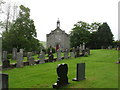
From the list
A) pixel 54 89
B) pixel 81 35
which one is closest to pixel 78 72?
pixel 54 89

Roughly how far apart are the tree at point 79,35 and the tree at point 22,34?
85.5 feet

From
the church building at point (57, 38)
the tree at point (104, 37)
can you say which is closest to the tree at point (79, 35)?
the church building at point (57, 38)

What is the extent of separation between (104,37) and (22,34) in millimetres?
34184

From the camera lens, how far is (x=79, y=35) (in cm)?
5959

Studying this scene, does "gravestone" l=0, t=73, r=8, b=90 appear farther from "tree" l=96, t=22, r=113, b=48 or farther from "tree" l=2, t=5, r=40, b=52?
"tree" l=96, t=22, r=113, b=48

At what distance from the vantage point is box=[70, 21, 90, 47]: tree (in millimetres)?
58506

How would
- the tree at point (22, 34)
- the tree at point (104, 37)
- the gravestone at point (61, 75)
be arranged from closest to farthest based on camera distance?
the gravestone at point (61, 75), the tree at point (22, 34), the tree at point (104, 37)

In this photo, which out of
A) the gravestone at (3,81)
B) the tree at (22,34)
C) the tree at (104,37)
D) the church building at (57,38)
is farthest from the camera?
the tree at (104,37)

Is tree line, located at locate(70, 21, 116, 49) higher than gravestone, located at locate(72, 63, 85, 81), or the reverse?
tree line, located at locate(70, 21, 116, 49)

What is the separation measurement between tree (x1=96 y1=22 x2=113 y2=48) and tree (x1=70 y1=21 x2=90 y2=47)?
158 inches

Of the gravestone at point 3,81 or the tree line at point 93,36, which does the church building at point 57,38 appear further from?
the gravestone at point 3,81

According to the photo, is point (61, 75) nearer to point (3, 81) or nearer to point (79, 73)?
point (79, 73)

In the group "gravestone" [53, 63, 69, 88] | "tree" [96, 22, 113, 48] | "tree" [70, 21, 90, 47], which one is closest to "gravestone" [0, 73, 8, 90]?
"gravestone" [53, 63, 69, 88]

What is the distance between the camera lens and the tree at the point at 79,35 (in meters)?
58.5
